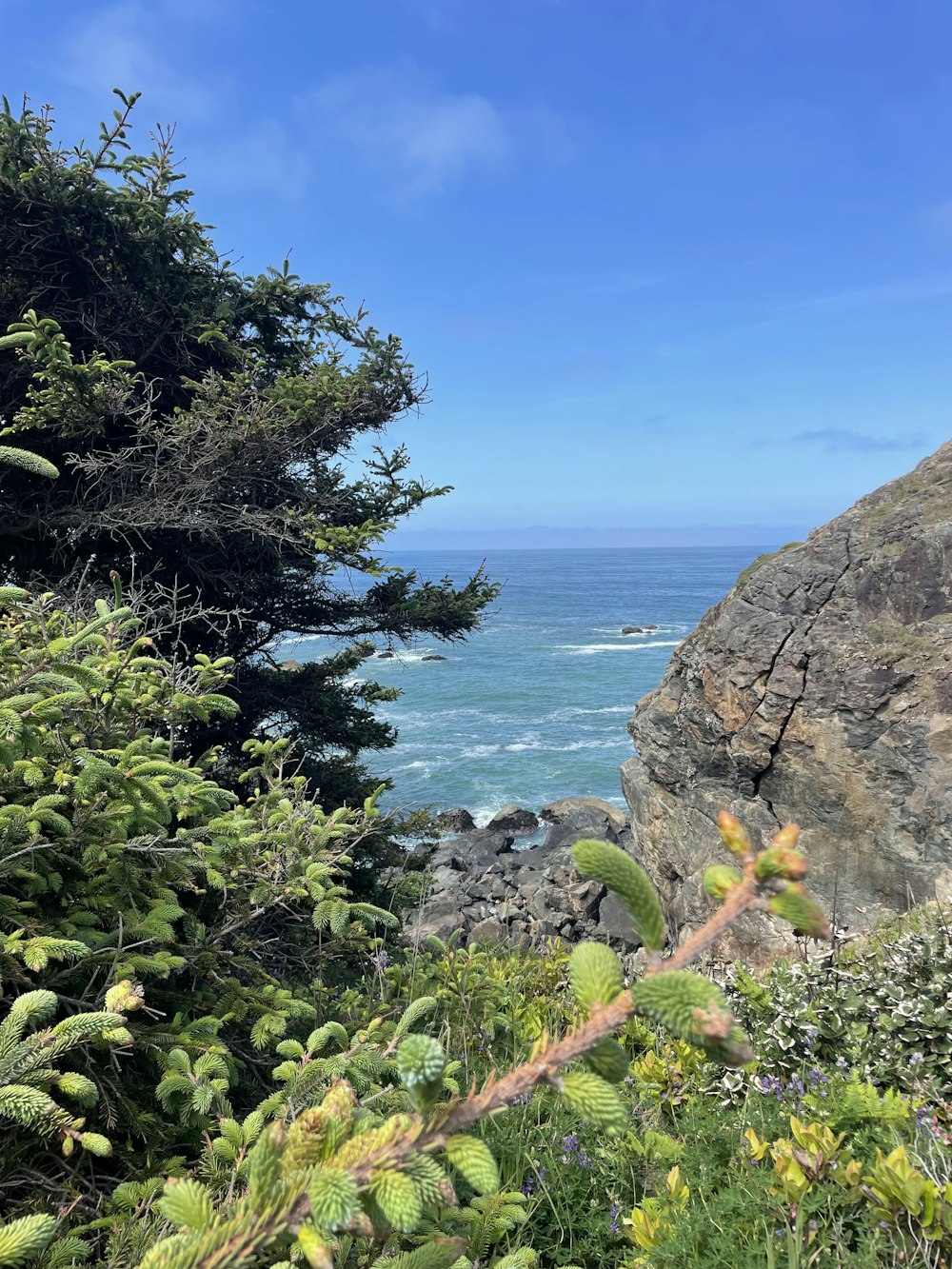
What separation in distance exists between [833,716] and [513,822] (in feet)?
53.3

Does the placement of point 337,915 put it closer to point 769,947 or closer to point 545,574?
point 769,947

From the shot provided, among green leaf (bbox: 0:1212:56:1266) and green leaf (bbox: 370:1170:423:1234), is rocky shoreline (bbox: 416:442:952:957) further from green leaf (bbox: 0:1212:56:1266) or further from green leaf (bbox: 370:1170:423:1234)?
green leaf (bbox: 370:1170:423:1234)

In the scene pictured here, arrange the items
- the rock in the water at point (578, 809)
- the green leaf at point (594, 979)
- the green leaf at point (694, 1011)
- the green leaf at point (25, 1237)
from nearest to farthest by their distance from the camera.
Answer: the green leaf at point (694, 1011)
the green leaf at point (594, 979)
the green leaf at point (25, 1237)
the rock in the water at point (578, 809)

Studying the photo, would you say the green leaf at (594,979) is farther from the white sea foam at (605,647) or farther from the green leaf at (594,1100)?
the white sea foam at (605,647)

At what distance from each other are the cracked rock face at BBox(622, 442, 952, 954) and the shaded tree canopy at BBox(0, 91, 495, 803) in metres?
4.04

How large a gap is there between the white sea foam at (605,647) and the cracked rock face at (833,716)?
152ft

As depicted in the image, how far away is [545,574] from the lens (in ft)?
569

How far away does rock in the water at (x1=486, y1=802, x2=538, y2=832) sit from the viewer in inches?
963

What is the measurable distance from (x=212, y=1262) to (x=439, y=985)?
3.74 m

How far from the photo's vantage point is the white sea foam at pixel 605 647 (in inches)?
2310

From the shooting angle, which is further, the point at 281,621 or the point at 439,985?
the point at 281,621

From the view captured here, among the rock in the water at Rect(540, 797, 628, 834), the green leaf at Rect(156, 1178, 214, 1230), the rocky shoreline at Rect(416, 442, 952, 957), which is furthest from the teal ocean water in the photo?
the rocky shoreline at Rect(416, 442, 952, 957)

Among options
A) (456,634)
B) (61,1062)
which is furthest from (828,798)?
(61,1062)

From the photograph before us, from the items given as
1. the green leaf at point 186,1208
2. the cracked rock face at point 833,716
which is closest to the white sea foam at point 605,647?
the cracked rock face at point 833,716
